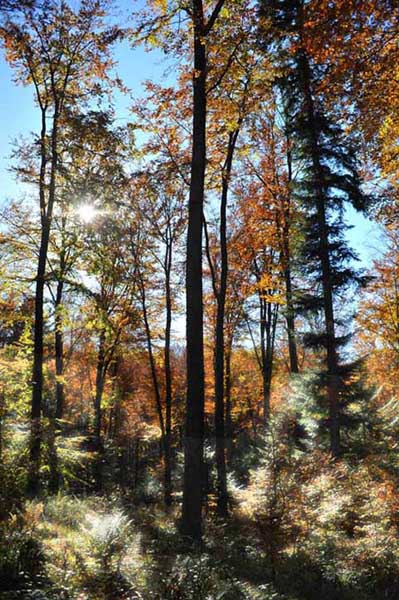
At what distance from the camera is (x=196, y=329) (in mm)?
7867

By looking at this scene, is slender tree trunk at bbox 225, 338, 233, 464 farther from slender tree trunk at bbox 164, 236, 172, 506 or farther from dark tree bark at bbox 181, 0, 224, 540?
dark tree bark at bbox 181, 0, 224, 540

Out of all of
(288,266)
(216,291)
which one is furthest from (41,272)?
(288,266)

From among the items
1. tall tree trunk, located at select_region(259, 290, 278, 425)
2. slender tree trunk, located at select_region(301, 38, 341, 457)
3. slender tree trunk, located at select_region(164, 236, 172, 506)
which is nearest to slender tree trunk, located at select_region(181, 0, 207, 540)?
slender tree trunk, located at select_region(301, 38, 341, 457)

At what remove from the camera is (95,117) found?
38.7 feet

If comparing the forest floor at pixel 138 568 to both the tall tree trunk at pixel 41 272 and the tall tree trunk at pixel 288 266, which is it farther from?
the tall tree trunk at pixel 288 266

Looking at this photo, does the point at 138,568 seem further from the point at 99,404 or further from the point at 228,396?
the point at 228,396

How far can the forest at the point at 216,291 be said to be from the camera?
6.01 m

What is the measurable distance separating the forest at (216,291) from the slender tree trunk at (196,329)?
0.12ft

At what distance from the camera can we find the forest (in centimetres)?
601

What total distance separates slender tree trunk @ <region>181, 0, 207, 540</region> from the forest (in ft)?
0.12

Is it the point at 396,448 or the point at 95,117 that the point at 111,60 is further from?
the point at 396,448

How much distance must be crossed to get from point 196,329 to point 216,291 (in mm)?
6155

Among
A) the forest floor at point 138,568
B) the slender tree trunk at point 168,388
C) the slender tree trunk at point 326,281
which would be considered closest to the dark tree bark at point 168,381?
the slender tree trunk at point 168,388

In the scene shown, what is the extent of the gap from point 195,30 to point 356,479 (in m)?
10.9
